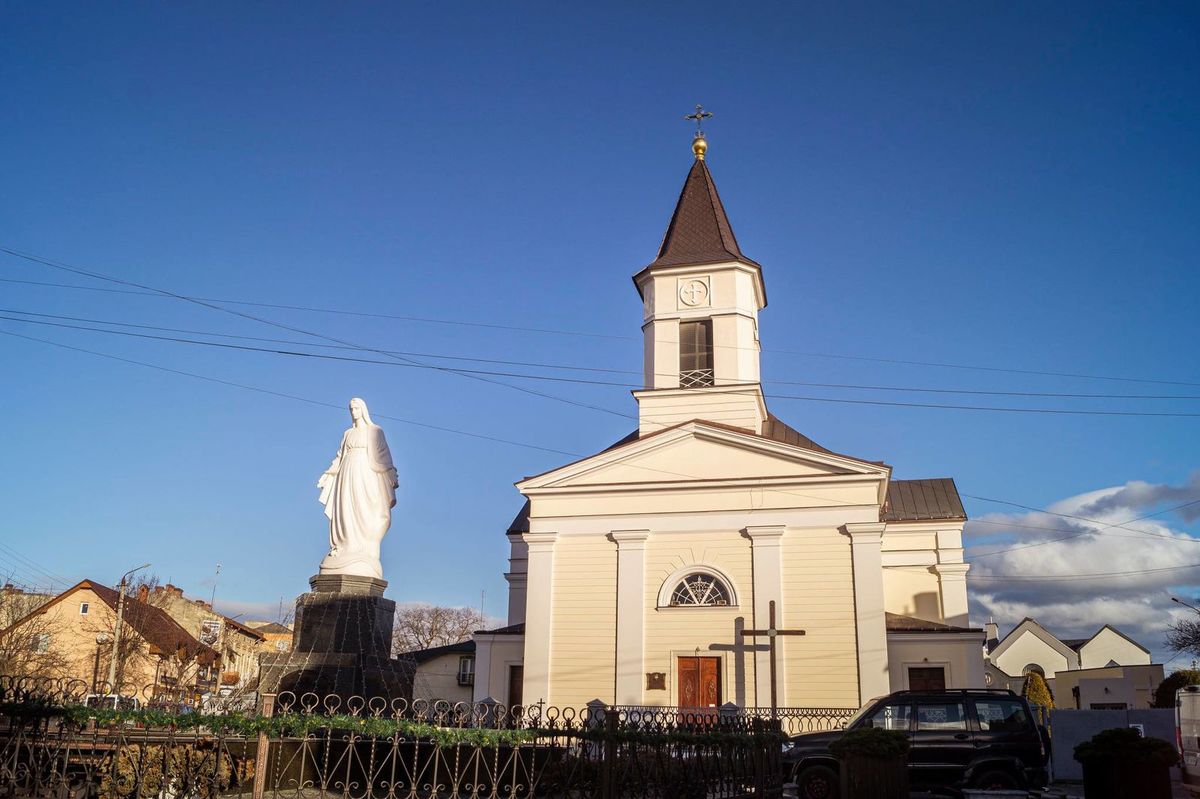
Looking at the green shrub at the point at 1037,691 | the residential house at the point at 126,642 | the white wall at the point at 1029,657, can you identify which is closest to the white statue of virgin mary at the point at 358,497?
the residential house at the point at 126,642

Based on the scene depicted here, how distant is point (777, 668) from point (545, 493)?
25.7 feet

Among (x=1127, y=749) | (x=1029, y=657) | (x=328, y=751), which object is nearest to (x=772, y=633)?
(x=1127, y=749)

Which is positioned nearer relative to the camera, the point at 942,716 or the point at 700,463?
the point at 942,716

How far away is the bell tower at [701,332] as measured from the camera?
28.0 m

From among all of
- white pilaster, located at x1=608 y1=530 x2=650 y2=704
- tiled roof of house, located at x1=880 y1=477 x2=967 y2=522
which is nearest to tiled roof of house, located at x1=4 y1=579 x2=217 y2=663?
white pilaster, located at x1=608 y1=530 x2=650 y2=704

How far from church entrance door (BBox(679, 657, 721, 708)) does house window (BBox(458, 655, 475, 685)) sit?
18.9 meters

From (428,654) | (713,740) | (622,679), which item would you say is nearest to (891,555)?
(622,679)

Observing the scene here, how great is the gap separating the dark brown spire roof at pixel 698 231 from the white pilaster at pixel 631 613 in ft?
29.7

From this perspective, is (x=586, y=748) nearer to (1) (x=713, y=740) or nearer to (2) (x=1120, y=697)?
(1) (x=713, y=740)

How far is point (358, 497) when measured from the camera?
54.6ft

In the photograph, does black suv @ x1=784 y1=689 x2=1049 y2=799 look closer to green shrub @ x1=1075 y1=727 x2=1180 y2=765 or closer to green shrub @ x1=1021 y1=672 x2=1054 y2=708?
green shrub @ x1=1075 y1=727 x2=1180 y2=765

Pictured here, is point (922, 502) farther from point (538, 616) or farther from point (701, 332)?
point (538, 616)

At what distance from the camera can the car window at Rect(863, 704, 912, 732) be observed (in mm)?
14133

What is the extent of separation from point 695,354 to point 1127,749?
2067 centimetres
